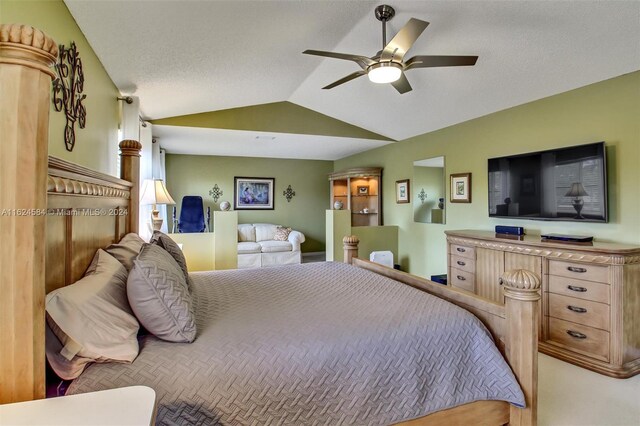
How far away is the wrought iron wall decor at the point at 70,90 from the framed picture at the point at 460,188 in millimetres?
4031

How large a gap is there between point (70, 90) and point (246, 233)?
15.3 feet

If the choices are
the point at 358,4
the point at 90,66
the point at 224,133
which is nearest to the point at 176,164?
the point at 224,133

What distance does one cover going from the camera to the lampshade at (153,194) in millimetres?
3371

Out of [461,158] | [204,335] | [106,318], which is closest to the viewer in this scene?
[106,318]

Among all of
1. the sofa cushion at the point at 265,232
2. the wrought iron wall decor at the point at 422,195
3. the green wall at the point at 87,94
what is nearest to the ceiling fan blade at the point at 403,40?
the green wall at the point at 87,94

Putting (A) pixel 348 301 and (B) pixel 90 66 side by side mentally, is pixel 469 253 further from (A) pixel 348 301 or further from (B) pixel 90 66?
(B) pixel 90 66

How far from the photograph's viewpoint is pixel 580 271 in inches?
99.9

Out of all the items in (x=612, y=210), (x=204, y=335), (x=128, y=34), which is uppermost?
(x=128, y=34)

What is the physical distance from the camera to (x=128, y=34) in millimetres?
2197

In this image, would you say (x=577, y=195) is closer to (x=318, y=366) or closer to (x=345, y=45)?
(x=345, y=45)

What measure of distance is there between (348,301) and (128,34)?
230 cm

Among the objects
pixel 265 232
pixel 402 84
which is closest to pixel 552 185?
pixel 402 84

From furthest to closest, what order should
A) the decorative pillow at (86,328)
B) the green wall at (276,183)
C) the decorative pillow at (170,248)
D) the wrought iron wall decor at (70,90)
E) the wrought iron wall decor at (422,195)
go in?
the green wall at (276,183) < the wrought iron wall decor at (422,195) < the decorative pillow at (170,248) < the wrought iron wall decor at (70,90) < the decorative pillow at (86,328)

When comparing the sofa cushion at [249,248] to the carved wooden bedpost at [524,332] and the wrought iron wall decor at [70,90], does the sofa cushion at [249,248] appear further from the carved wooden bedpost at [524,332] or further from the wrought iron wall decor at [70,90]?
the carved wooden bedpost at [524,332]
